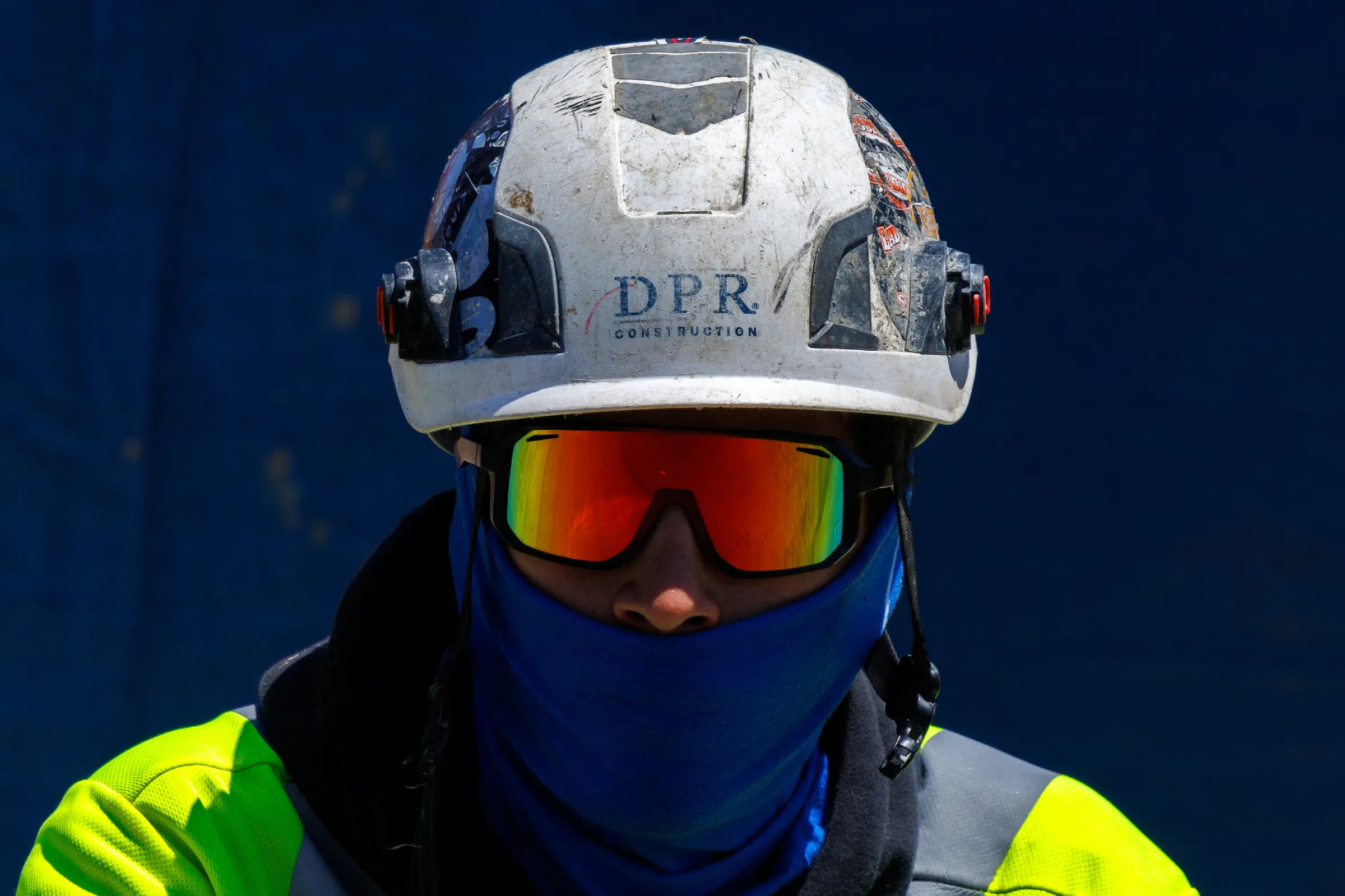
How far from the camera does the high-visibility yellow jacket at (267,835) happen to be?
1.92 m

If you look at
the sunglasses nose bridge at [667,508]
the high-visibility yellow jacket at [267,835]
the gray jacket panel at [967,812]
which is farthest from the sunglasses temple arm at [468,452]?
the gray jacket panel at [967,812]

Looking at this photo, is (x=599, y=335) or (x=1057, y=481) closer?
(x=599, y=335)

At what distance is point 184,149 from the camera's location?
12.5 ft

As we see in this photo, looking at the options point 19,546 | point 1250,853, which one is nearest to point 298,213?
point 19,546

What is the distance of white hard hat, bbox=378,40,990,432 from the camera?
2000 mm

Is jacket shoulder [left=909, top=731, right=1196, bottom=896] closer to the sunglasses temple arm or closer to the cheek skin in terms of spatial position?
the cheek skin

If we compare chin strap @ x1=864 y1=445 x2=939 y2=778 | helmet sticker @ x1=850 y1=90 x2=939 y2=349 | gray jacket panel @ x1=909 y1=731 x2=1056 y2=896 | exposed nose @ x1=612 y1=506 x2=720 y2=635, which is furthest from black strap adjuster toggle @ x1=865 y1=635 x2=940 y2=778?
helmet sticker @ x1=850 y1=90 x2=939 y2=349

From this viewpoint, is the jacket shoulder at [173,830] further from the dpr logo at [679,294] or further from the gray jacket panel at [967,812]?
the gray jacket panel at [967,812]

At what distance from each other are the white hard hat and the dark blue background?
1.46 meters

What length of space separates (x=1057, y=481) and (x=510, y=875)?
6.96 ft

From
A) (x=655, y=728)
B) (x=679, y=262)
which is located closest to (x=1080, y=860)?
(x=655, y=728)

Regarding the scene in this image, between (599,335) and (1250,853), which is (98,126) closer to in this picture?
(599,335)

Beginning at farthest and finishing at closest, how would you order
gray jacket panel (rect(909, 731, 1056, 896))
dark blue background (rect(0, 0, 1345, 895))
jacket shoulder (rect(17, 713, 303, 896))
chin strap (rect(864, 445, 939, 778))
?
dark blue background (rect(0, 0, 1345, 895)) → gray jacket panel (rect(909, 731, 1056, 896)) → chin strap (rect(864, 445, 939, 778)) → jacket shoulder (rect(17, 713, 303, 896))

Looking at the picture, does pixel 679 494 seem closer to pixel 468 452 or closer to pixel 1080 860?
pixel 468 452
